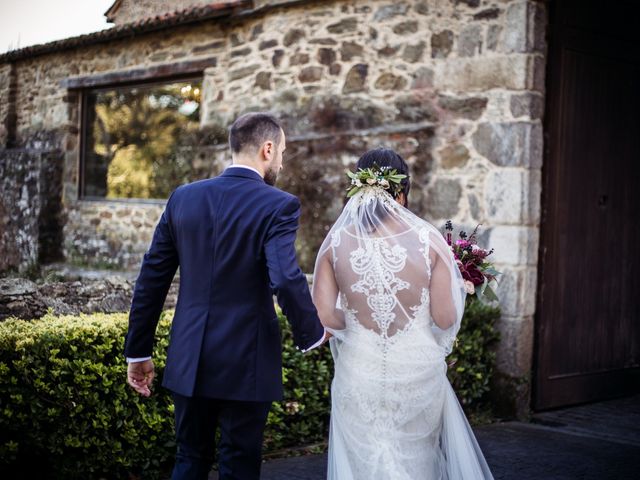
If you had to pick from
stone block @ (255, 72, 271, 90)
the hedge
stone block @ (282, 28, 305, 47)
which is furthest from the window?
the hedge

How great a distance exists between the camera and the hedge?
4.17 m

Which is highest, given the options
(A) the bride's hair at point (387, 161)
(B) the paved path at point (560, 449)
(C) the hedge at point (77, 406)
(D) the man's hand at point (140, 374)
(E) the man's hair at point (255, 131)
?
(E) the man's hair at point (255, 131)

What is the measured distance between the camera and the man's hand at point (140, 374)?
3354 millimetres

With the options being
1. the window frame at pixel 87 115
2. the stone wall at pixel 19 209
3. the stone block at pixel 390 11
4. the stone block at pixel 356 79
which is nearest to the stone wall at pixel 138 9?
the window frame at pixel 87 115

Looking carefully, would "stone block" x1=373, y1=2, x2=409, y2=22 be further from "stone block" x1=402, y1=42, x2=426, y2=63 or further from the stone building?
"stone block" x1=402, y1=42, x2=426, y2=63

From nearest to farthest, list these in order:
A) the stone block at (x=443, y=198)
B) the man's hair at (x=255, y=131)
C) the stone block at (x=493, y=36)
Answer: the man's hair at (x=255, y=131) → the stone block at (x=493, y=36) → the stone block at (x=443, y=198)

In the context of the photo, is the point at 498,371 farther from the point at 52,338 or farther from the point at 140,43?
the point at 140,43

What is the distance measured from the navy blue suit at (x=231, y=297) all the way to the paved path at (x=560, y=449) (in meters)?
1.72

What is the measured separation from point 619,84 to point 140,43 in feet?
21.2

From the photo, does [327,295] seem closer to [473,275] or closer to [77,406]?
[473,275]

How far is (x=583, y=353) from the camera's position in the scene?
709cm

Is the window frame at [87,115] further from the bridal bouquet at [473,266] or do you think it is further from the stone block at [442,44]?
the bridal bouquet at [473,266]

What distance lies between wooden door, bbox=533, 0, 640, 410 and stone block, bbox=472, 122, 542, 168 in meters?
0.22

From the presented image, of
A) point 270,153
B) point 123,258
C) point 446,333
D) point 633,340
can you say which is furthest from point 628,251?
point 123,258
